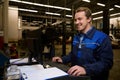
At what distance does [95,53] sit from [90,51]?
2.0 inches

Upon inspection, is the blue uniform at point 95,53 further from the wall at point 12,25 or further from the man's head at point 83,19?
the wall at point 12,25

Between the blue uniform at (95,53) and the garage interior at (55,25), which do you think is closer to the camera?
the blue uniform at (95,53)

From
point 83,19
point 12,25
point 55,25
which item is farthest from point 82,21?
point 12,25

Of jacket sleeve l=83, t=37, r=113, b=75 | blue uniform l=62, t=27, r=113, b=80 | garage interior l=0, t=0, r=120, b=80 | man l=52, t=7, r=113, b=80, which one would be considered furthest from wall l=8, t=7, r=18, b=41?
jacket sleeve l=83, t=37, r=113, b=75

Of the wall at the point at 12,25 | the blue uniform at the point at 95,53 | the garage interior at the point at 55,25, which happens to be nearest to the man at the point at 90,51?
the blue uniform at the point at 95,53

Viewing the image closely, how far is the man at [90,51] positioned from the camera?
1.41m

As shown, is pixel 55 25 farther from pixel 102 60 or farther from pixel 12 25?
pixel 102 60

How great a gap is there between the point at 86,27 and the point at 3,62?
95 cm

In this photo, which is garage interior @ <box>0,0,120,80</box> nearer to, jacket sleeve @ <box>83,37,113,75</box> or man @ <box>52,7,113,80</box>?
man @ <box>52,7,113,80</box>

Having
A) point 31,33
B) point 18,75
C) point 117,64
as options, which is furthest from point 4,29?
point 117,64

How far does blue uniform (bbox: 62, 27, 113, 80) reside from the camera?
1.41 meters

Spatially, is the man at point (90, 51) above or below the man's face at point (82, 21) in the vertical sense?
below

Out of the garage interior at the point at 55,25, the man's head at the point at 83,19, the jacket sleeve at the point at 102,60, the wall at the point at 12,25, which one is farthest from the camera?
the wall at the point at 12,25

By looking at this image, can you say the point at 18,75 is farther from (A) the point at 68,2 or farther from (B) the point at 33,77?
(A) the point at 68,2
